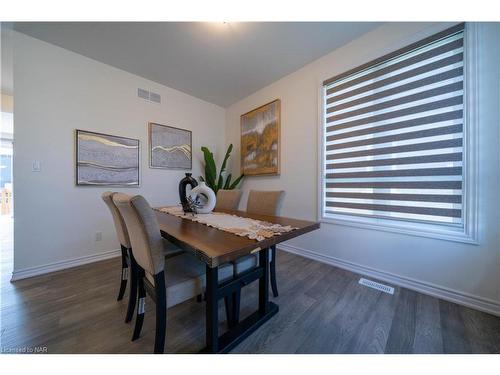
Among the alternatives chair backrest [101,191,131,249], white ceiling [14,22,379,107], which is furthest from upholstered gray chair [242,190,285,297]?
white ceiling [14,22,379,107]

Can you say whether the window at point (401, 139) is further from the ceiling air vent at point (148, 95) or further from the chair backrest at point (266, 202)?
the ceiling air vent at point (148, 95)

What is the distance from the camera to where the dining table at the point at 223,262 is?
0.80m

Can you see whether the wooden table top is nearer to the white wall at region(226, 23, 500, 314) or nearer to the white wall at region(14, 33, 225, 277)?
the white wall at region(226, 23, 500, 314)

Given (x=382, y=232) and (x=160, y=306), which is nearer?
(x=160, y=306)

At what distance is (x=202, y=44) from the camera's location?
206 cm

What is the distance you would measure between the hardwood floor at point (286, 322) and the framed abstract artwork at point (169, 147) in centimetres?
180

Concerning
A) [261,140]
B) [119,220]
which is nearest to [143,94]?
[261,140]

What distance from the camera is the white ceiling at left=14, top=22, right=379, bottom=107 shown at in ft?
5.99

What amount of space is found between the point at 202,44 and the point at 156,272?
95.2 inches

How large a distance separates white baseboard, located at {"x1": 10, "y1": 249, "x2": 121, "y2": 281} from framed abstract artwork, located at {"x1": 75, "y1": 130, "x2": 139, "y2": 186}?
3.10 feet

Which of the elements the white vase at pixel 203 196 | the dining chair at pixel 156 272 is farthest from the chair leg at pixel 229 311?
the white vase at pixel 203 196

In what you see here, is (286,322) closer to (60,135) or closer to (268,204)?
(268,204)
